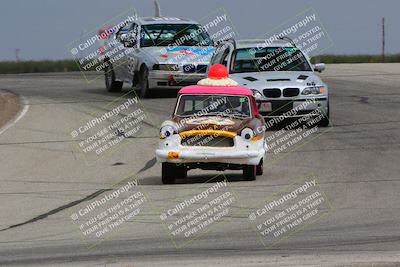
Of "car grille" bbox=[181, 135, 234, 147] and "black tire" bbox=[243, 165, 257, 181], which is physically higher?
"car grille" bbox=[181, 135, 234, 147]

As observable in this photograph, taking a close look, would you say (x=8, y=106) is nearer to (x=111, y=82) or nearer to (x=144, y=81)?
(x=144, y=81)

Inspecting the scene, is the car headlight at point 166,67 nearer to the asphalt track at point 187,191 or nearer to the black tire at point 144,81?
the black tire at point 144,81

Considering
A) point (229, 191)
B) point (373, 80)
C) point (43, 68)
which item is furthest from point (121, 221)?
point (43, 68)

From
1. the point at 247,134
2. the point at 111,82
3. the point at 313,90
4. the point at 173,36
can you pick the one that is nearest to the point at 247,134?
the point at 247,134

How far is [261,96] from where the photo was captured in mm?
19172

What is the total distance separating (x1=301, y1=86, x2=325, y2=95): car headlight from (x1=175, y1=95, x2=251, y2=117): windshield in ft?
15.4

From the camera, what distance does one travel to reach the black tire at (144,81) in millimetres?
24328

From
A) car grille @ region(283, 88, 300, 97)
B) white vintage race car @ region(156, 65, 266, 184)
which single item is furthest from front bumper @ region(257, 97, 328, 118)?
white vintage race car @ region(156, 65, 266, 184)

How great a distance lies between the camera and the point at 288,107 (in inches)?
759

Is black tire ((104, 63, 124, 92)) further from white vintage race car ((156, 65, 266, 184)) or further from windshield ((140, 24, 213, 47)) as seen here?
white vintage race car ((156, 65, 266, 184))

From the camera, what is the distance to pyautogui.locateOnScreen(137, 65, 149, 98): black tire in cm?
2433

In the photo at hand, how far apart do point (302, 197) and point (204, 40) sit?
1303 centimetres

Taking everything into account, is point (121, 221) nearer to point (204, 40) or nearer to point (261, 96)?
point (261, 96)

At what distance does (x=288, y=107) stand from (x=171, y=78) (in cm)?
513
